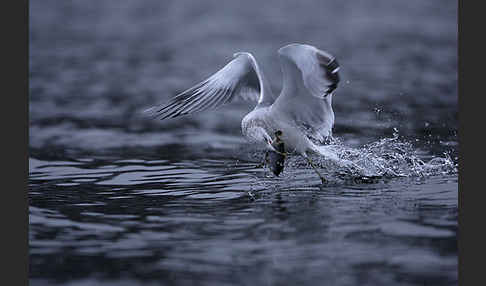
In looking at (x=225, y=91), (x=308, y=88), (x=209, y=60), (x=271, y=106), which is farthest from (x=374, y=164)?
(x=209, y=60)

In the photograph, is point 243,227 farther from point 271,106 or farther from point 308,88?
point 271,106

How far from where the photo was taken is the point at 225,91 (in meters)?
10.2

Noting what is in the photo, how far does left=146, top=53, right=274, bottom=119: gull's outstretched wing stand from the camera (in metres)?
9.91

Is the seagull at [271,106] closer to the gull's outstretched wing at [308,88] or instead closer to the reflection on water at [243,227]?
the gull's outstretched wing at [308,88]

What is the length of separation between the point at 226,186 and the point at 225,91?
1.12 metres

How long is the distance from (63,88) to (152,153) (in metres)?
7.73

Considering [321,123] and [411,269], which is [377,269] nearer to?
[411,269]

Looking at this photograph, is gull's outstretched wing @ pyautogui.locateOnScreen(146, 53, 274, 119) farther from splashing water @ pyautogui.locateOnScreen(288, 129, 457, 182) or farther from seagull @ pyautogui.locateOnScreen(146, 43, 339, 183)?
splashing water @ pyautogui.locateOnScreen(288, 129, 457, 182)

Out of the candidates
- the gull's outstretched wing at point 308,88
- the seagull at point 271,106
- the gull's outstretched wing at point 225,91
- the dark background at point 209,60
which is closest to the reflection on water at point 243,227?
the seagull at point 271,106

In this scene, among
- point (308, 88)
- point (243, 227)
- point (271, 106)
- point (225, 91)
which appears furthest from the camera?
point (225, 91)

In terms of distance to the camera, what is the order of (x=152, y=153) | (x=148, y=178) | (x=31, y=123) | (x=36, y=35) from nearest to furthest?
(x=148, y=178)
(x=152, y=153)
(x=31, y=123)
(x=36, y=35)

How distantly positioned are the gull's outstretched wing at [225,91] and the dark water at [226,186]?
36.2 inches

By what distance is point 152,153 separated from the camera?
1259 centimetres

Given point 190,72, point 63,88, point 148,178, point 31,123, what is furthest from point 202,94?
point 190,72
